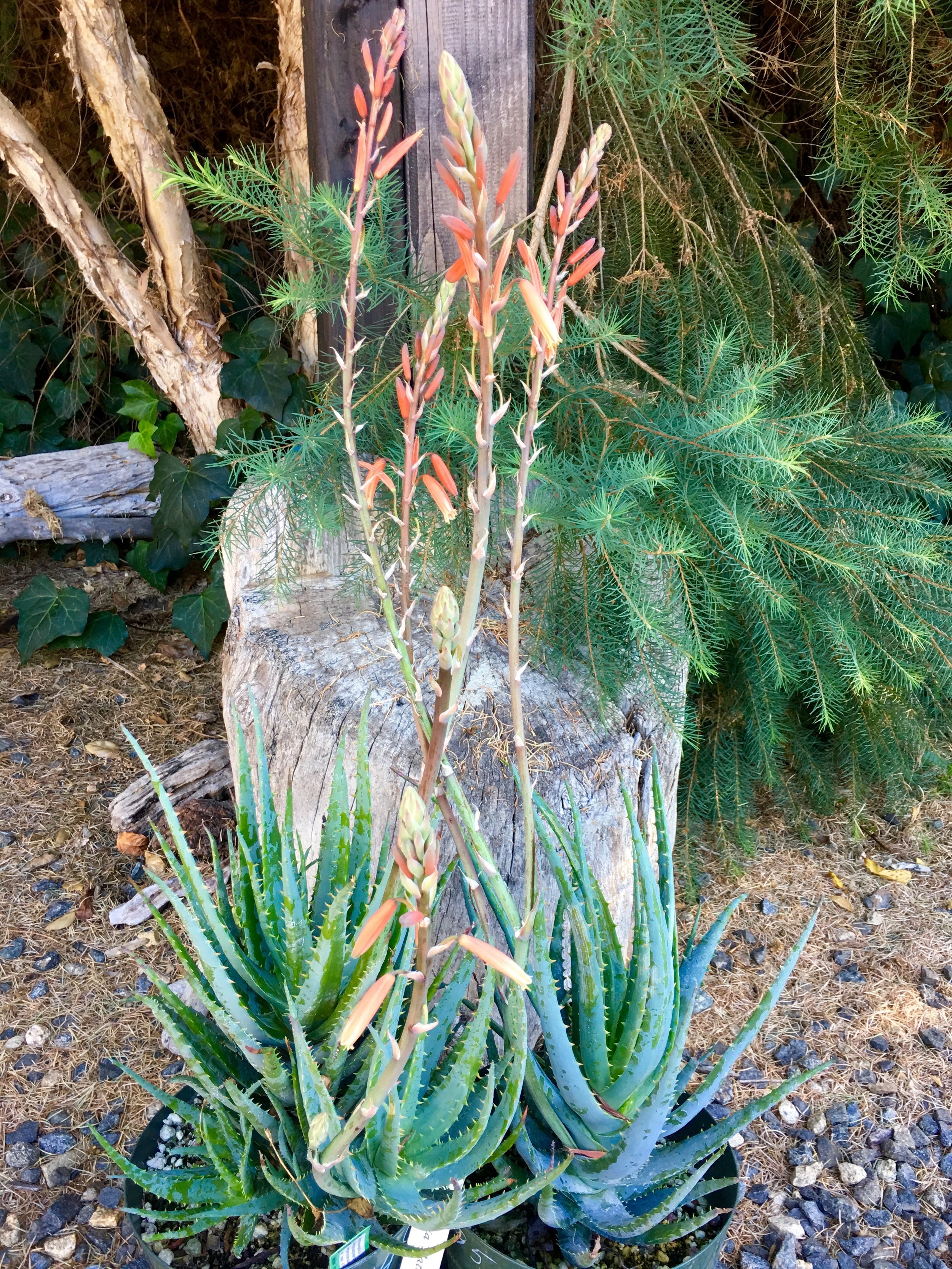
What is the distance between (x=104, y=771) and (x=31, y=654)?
1.98 ft

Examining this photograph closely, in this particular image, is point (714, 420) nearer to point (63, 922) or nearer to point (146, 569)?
point (63, 922)

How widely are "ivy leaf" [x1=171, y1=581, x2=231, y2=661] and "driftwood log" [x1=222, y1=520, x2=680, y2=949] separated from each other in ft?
3.47

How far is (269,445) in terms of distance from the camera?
1790 mm

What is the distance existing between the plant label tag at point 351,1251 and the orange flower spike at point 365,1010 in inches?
19.3

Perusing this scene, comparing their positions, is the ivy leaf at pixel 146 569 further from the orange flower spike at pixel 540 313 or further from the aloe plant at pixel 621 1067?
the orange flower spike at pixel 540 313

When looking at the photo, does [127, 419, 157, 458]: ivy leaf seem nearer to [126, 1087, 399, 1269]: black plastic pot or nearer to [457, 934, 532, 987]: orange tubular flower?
[126, 1087, 399, 1269]: black plastic pot

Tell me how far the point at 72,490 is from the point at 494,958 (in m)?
3.14

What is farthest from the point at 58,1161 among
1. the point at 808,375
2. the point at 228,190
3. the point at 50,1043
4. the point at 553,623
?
the point at 808,375

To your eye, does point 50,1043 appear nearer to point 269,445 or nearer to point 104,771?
point 104,771

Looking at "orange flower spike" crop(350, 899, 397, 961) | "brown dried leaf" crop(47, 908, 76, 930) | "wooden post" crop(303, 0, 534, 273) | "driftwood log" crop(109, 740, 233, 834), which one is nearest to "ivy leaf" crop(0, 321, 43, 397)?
"driftwood log" crop(109, 740, 233, 834)

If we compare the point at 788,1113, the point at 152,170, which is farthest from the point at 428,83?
the point at 788,1113

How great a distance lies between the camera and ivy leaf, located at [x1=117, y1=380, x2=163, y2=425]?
125 inches

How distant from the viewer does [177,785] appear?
2449mm

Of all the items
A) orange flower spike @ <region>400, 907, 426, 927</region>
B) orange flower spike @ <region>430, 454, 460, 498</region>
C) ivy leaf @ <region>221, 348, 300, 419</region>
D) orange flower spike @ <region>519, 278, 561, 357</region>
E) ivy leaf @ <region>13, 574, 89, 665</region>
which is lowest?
ivy leaf @ <region>13, 574, 89, 665</region>
